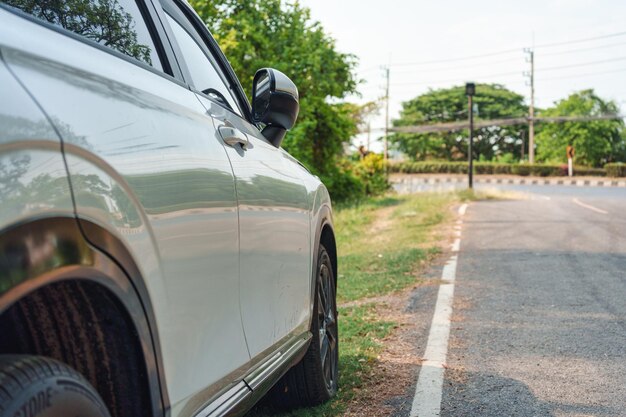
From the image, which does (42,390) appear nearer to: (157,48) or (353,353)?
(157,48)

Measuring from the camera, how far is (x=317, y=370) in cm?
374

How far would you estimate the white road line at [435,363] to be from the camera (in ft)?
12.7

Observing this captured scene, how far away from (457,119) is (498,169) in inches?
629

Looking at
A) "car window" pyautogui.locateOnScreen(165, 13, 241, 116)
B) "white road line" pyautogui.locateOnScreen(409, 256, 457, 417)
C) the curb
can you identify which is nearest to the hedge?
the curb

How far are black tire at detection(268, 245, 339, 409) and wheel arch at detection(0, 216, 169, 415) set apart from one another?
1.92 m

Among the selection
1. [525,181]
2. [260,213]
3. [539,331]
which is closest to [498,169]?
[525,181]

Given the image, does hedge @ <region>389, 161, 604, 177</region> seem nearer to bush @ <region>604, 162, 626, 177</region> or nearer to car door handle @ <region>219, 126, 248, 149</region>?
bush @ <region>604, 162, 626, 177</region>

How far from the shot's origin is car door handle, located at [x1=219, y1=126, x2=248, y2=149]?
2.64 m

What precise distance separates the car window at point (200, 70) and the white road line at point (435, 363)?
65.6 inches

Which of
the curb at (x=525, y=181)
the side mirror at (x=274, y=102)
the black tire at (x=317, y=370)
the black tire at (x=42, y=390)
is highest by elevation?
the side mirror at (x=274, y=102)

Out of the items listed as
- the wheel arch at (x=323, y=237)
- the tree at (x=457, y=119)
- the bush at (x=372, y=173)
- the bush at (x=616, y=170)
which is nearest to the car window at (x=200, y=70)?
the wheel arch at (x=323, y=237)

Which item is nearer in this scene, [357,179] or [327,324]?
[327,324]

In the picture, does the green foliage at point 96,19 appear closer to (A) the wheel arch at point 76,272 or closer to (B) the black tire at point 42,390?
(A) the wheel arch at point 76,272

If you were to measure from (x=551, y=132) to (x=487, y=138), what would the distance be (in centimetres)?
805
